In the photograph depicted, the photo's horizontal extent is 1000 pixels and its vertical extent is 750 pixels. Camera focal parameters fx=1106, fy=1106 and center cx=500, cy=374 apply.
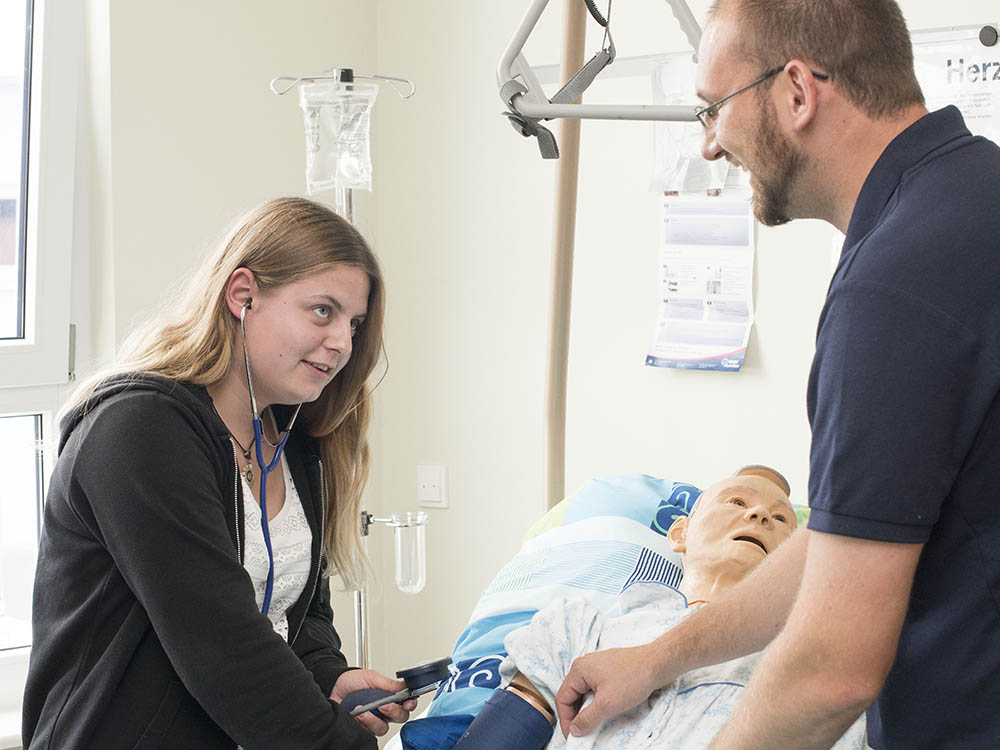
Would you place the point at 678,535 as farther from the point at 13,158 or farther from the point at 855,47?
the point at 13,158

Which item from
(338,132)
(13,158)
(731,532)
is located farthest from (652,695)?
(13,158)

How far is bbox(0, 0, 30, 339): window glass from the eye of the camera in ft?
7.27

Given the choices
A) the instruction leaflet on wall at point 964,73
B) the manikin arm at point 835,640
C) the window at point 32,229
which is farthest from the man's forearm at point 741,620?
the window at point 32,229

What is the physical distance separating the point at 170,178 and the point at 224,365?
1.10 m

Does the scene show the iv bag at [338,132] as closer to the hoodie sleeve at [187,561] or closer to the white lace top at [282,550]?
the white lace top at [282,550]

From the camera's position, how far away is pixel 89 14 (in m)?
2.25

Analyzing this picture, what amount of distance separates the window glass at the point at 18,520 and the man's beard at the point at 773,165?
5.60 feet

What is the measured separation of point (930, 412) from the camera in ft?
2.92

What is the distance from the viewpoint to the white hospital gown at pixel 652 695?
4.63 ft

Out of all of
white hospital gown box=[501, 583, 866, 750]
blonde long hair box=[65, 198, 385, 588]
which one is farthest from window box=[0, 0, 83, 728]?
white hospital gown box=[501, 583, 866, 750]

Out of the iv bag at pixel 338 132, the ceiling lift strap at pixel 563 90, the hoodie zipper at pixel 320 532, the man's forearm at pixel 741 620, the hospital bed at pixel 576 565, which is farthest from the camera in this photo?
the iv bag at pixel 338 132

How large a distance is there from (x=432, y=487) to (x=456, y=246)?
0.61 metres

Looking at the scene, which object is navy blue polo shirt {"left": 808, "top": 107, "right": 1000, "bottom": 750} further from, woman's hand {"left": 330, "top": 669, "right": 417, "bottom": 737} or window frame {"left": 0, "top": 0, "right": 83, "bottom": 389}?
window frame {"left": 0, "top": 0, "right": 83, "bottom": 389}

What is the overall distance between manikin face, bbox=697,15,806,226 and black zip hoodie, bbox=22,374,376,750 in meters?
0.68
